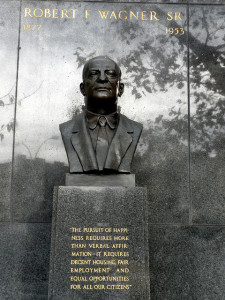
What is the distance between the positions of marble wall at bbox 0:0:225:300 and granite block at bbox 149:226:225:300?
17 millimetres

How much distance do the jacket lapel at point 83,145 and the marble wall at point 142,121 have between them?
145 cm

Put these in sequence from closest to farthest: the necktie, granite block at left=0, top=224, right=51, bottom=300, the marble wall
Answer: the necktie < granite block at left=0, top=224, right=51, bottom=300 < the marble wall

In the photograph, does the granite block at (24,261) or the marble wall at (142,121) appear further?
the marble wall at (142,121)

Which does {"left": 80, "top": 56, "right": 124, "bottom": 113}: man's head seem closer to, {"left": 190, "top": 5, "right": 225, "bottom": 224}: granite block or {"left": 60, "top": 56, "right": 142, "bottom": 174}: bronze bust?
{"left": 60, "top": 56, "right": 142, "bottom": 174}: bronze bust

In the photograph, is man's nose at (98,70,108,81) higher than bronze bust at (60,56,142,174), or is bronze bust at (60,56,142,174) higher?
man's nose at (98,70,108,81)

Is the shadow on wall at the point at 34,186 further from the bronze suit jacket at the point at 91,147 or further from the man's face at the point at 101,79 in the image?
the man's face at the point at 101,79

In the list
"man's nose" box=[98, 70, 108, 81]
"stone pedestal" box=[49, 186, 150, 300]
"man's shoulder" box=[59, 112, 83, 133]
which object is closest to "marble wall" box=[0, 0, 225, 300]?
"man's shoulder" box=[59, 112, 83, 133]

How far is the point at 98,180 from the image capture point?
664cm

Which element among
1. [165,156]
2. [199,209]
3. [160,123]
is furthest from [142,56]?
[199,209]

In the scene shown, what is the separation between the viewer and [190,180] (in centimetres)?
827

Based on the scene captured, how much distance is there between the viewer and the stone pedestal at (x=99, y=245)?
587cm

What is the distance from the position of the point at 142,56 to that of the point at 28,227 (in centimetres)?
392

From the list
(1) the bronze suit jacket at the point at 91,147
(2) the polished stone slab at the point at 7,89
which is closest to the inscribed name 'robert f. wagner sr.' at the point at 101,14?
(2) the polished stone slab at the point at 7,89

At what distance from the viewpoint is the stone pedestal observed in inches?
231
